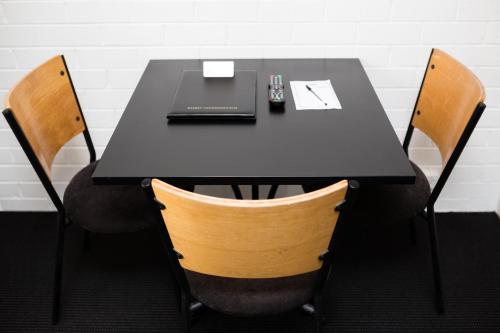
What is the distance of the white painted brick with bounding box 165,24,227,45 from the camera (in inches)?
65.9

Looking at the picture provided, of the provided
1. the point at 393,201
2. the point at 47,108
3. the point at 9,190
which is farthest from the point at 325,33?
the point at 9,190

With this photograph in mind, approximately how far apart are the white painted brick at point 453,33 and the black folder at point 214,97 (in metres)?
0.73

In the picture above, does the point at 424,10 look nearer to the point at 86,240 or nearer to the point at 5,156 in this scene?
the point at 86,240

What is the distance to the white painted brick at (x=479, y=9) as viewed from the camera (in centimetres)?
160

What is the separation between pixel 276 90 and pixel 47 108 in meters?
0.78

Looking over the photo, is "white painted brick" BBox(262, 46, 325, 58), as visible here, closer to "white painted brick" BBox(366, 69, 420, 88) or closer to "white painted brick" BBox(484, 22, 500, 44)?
"white painted brick" BBox(366, 69, 420, 88)

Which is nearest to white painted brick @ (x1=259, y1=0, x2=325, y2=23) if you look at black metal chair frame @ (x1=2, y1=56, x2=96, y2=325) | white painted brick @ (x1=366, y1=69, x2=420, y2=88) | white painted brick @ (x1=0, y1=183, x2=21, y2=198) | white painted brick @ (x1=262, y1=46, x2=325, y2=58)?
white painted brick @ (x1=262, y1=46, x2=325, y2=58)

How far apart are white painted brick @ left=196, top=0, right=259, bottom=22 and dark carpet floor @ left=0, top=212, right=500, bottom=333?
91 cm

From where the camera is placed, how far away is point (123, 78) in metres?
1.78

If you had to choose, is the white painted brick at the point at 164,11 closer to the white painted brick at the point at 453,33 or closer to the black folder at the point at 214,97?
the black folder at the point at 214,97

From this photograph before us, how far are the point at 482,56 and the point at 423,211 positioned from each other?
715 millimetres

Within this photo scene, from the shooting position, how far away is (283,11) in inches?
64.7

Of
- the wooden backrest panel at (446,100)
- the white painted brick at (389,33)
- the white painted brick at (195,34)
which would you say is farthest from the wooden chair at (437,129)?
the white painted brick at (195,34)

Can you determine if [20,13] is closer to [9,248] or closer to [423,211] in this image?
[9,248]
